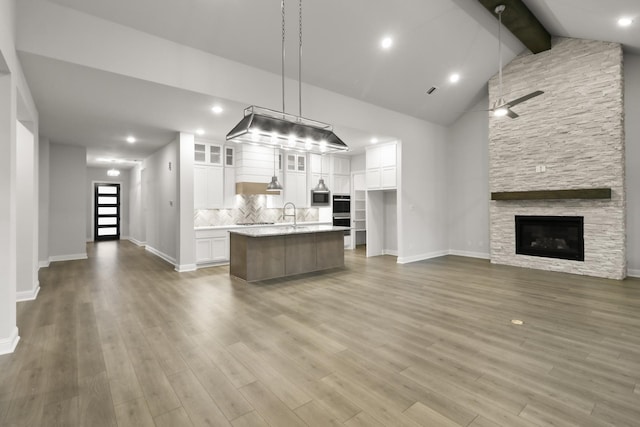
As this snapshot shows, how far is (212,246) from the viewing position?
22.9ft

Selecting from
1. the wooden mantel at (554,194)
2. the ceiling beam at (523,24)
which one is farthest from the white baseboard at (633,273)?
the ceiling beam at (523,24)

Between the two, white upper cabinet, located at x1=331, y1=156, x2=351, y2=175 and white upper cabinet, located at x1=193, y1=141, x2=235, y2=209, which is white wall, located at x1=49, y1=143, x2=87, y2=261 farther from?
white upper cabinet, located at x1=331, y1=156, x2=351, y2=175

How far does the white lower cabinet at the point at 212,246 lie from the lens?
680cm

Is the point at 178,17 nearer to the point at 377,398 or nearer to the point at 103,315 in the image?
the point at 103,315

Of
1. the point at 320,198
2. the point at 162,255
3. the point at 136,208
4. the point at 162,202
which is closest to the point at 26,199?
the point at 162,202

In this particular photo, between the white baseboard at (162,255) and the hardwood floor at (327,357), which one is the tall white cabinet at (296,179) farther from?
the hardwood floor at (327,357)

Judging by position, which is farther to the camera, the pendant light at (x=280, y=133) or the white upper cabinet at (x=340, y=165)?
the white upper cabinet at (x=340, y=165)

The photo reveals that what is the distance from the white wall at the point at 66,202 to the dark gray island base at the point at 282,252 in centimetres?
511

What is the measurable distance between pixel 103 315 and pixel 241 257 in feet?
7.47

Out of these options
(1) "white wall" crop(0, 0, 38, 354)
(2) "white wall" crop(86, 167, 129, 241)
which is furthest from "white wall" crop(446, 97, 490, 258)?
(2) "white wall" crop(86, 167, 129, 241)

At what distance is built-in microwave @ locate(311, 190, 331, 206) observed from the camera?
9.28m

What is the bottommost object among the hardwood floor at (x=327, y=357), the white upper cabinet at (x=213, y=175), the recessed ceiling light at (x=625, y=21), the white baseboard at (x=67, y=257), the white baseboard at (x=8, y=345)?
the hardwood floor at (x=327, y=357)

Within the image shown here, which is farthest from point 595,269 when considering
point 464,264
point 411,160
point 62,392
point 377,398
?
point 62,392

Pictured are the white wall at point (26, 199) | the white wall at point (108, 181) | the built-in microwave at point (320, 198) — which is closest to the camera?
the white wall at point (26, 199)
